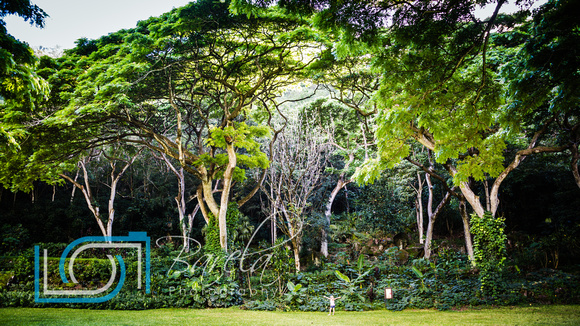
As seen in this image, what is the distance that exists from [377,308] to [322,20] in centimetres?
704

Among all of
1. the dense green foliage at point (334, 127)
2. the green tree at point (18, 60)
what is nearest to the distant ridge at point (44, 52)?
the dense green foliage at point (334, 127)

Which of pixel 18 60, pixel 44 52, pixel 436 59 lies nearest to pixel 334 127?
pixel 436 59

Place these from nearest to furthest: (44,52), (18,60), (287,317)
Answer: (18,60) → (287,317) → (44,52)

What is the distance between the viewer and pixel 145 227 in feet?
67.5

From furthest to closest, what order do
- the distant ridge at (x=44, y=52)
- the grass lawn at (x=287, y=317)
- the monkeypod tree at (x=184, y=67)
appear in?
the distant ridge at (x=44, y=52) → the monkeypod tree at (x=184, y=67) → the grass lawn at (x=287, y=317)

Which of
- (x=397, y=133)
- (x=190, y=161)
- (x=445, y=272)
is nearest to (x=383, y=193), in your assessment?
Answer: (x=445, y=272)

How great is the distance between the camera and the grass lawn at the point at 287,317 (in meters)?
6.12

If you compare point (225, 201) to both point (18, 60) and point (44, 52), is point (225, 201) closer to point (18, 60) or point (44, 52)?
point (18, 60)

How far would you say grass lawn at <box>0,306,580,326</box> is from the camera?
20.1ft

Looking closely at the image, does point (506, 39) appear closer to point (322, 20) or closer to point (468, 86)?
point (468, 86)

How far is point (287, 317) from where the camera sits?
22.5 ft

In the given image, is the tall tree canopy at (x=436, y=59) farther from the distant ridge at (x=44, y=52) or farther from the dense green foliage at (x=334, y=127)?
the distant ridge at (x=44, y=52)

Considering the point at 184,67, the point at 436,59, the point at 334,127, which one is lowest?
the point at 436,59

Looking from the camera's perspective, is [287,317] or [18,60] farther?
[287,317]
